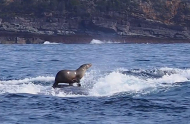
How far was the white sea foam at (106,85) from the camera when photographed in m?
26.4

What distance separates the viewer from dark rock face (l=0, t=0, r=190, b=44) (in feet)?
364

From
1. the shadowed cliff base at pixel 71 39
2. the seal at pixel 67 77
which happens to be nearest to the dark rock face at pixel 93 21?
the shadowed cliff base at pixel 71 39

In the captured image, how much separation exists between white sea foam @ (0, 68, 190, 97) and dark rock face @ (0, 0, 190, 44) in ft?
250

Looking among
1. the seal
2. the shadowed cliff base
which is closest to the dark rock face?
the shadowed cliff base

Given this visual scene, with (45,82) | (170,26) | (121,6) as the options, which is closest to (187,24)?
(170,26)

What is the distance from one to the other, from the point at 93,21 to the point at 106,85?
3507 inches

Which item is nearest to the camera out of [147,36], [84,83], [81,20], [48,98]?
[48,98]

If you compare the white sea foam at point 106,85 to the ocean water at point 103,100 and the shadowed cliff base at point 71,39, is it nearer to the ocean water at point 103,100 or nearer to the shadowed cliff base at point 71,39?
the ocean water at point 103,100

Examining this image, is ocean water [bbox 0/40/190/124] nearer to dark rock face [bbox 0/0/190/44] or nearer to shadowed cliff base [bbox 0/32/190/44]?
shadowed cliff base [bbox 0/32/190/44]

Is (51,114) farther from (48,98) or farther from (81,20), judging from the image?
(81,20)

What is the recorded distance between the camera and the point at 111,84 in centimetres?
2814

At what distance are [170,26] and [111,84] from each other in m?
86.9

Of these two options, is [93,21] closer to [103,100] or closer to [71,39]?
[71,39]

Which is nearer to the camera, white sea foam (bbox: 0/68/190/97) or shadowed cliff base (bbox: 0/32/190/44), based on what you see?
white sea foam (bbox: 0/68/190/97)
